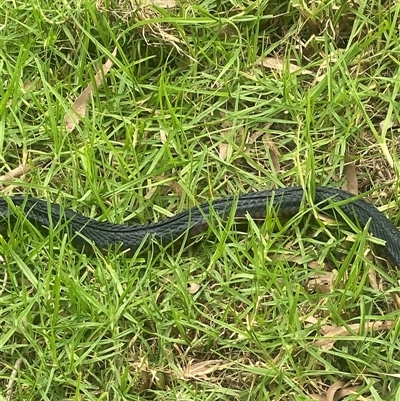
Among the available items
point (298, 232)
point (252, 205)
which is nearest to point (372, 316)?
point (298, 232)

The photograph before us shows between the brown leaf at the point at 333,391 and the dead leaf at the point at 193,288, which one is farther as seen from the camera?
the dead leaf at the point at 193,288

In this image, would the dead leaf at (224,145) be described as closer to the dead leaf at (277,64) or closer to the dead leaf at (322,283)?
the dead leaf at (277,64)

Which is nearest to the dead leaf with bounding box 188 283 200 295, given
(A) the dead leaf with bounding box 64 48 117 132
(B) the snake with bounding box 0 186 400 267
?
(B) the snake with bounding box 0 186 400 267

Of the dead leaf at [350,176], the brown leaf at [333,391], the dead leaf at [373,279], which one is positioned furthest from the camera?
the dead leaf at [350,176]

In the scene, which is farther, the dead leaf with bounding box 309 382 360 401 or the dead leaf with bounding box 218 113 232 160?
the dead leaf with bounding box 218 113 232 160

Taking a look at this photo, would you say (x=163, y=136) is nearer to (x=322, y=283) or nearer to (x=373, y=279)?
(x=322, y=283)

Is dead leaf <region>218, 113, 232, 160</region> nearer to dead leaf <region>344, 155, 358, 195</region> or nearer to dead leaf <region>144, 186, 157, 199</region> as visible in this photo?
dead leaf <region>144, 186, 157, 199</region>

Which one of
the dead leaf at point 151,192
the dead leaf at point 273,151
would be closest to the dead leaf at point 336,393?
the dead leaf at point 273,151
